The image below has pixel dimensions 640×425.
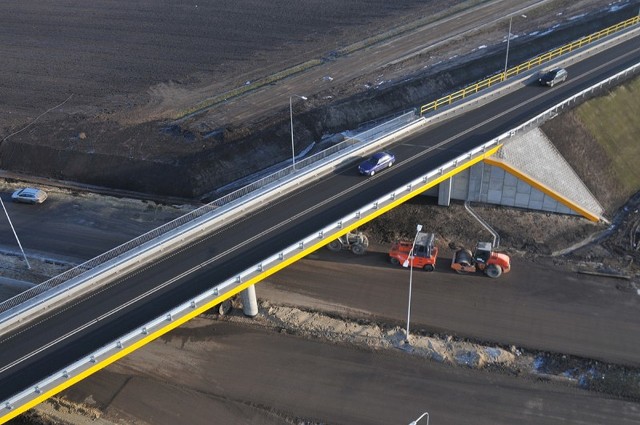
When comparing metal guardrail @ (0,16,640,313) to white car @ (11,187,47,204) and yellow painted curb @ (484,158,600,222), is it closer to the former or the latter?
yellow painted curb @ (484,158,600,222)

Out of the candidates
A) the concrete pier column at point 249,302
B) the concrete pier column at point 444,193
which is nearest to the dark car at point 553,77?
the concrete pier column at point 444,193

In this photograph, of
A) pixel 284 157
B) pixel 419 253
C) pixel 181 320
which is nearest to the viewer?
pixel 181 320

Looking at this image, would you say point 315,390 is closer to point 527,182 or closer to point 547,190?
point 527,182

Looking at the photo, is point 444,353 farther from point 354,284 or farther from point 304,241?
point 304,241

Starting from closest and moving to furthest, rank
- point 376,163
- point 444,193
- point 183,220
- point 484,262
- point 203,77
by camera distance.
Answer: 1. point 183,220
2. point 484,262
3. point 376,163
4. point 444,193
5. point 203,77

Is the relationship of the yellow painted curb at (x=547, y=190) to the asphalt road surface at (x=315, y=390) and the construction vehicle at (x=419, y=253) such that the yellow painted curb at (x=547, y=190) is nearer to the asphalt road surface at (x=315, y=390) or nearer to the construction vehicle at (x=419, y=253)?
the construction vehicle at (x=419, y=253)

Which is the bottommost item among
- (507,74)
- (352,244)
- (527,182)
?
(352,244)

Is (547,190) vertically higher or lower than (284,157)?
lower

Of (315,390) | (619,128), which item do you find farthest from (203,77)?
(315,390)
